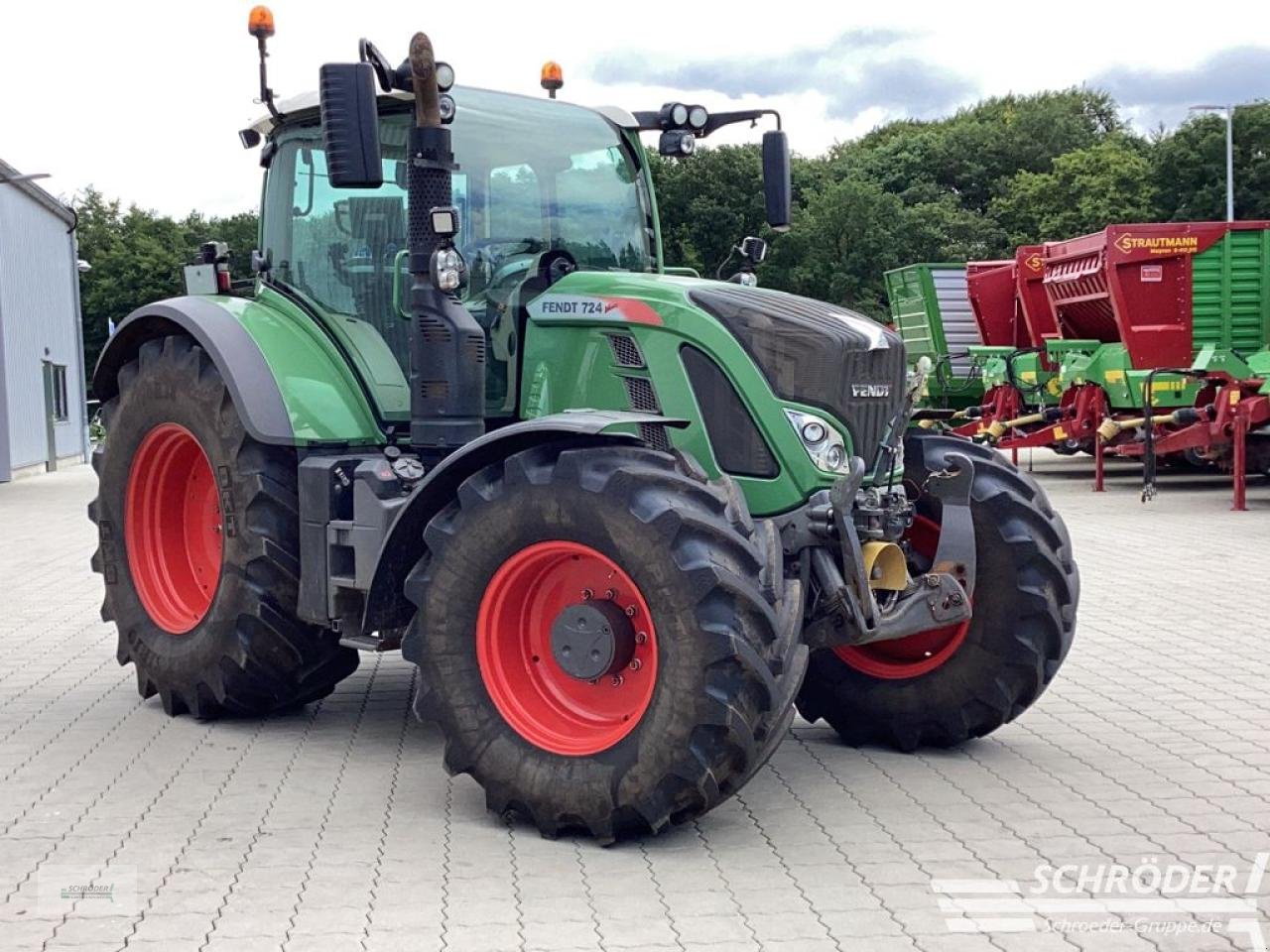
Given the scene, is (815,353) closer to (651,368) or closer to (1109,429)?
(651,368)

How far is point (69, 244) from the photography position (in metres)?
34.5

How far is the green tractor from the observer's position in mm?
5066

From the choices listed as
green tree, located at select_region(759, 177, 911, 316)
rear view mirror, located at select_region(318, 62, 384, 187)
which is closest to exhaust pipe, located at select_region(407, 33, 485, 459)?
rear view mirror, located at select_region(318, 62, 384, 187)

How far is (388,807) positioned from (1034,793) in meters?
2.34

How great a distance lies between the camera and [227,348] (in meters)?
6.56

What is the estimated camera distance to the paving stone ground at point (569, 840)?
438 cm

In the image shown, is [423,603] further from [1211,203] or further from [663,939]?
[1211,203]

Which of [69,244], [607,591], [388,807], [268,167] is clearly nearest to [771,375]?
[607,591]

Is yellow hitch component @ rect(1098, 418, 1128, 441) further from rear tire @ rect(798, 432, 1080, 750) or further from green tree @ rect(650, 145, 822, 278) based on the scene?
green tree @ rect(650, 145, 822, 278)

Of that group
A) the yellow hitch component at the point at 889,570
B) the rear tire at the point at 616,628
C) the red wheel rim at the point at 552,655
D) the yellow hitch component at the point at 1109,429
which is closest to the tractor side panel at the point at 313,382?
the rear tire at the point at 616,628

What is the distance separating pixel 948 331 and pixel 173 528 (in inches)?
713

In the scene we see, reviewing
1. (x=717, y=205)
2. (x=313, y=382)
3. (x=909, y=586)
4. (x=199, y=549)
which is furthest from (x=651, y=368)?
(x=717, y=205)

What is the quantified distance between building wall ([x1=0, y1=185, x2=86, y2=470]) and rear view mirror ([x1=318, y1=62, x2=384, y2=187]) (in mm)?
21742

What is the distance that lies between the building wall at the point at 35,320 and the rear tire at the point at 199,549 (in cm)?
1953
